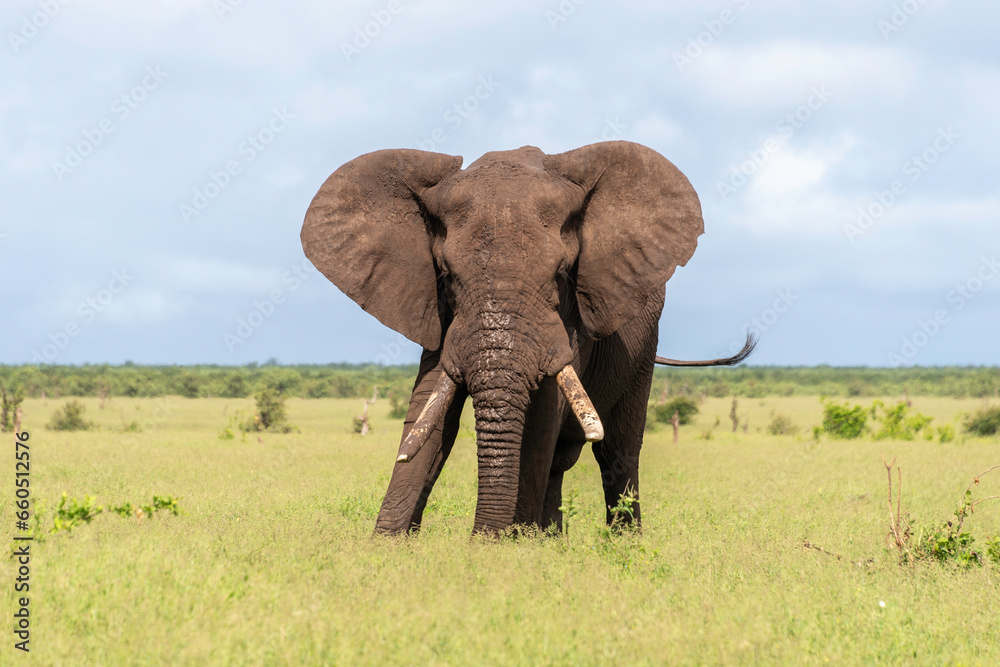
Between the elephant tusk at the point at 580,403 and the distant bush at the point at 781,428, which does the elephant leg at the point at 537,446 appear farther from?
the distant bush at the point at 781,428

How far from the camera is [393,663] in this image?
4.54m

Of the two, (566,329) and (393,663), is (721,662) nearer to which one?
(393,663)

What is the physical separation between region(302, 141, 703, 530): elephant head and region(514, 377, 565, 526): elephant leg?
1.38 feet

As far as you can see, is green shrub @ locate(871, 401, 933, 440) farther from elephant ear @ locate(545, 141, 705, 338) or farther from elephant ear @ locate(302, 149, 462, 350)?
elephant ear @ locate(302, 149, 462, 350)

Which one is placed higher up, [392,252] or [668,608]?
[392,252]

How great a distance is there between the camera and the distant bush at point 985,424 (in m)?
32.7

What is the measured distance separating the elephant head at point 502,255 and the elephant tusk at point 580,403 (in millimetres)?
10

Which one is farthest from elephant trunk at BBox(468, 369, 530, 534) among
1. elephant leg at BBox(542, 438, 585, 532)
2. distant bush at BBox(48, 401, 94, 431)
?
distant bush at BBox(48, 401, 94, 431)

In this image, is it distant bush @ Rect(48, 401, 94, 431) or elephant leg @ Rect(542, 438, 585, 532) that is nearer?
elephant leg @ Rect(542, 438, 585, 532)

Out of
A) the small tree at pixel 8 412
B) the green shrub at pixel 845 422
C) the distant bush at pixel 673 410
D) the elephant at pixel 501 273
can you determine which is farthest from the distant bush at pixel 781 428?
the elephant at pixel 501 273

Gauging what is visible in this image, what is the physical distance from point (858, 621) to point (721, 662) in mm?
1474

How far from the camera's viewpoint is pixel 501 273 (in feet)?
21.7

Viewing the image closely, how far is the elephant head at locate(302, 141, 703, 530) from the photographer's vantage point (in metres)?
6.65

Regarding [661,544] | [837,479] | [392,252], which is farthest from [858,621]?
[837,479]
